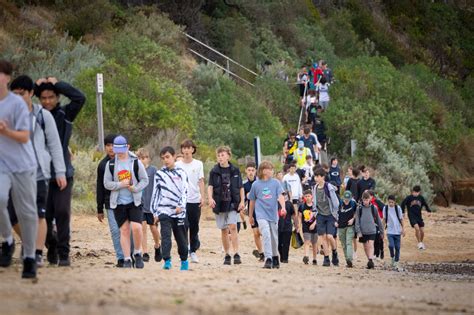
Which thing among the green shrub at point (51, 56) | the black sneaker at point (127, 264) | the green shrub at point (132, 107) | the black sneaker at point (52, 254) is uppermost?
the green shrub at point (51, 56)

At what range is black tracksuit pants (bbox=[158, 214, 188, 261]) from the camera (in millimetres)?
15914

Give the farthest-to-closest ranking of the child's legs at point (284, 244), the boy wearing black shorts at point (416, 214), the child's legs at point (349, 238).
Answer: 1. the boy wearing black shorts at point (416, 214)
2. the child's legs at point (349, 238)
3. the child's legs at point (284, 244)

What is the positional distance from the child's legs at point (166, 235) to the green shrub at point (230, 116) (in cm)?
2095

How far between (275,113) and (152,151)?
12.7m

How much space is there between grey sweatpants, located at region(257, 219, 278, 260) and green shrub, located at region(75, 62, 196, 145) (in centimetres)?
1371

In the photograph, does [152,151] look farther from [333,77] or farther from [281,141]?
[333,77]

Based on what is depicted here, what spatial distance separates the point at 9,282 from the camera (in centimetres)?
1147

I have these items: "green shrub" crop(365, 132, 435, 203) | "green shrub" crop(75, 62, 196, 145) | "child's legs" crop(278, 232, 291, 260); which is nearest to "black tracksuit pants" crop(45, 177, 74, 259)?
"child's legs" crop(278, 232, 291, 260)

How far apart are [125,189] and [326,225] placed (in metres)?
7.26

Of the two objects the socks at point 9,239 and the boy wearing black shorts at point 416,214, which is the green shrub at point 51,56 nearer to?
the boy wearing black shorts at point 416,214

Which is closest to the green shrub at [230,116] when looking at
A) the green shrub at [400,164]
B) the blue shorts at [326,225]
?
the green shrub at [400,164]

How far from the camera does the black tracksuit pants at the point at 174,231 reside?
15.9 metres

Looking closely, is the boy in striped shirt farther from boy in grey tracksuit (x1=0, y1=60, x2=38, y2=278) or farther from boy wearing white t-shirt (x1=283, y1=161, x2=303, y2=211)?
boy wearing white t-shirt (x1=283, y1=161, x2=303, y2=211)

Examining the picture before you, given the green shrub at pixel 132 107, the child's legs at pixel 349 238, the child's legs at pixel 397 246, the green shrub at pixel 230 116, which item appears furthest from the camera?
the green shrub at pixel 230 116
